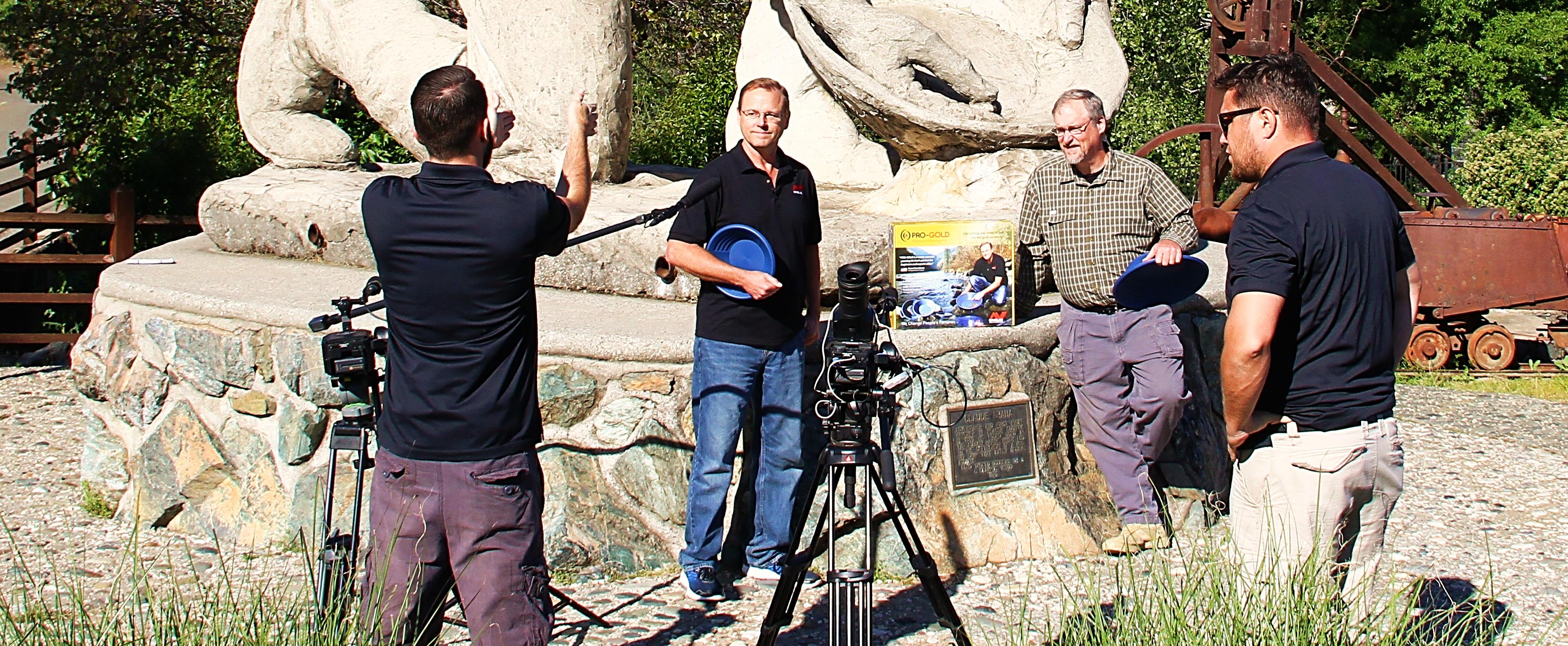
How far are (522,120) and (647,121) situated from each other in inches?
245

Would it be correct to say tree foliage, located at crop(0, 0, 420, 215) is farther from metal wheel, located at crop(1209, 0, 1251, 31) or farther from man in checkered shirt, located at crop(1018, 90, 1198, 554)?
man in checkered shirt, located at crop(1018, 90, 1198, 554)

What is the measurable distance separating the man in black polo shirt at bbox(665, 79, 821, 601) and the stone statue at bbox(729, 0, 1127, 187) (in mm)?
1522

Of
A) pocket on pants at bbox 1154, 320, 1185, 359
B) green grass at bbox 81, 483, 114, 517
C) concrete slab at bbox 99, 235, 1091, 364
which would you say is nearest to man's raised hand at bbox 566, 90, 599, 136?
concrete slab at bbox 99, 235, 1091, 364

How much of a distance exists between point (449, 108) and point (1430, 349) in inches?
343

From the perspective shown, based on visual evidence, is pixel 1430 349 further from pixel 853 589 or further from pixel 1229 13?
pixel 853 589

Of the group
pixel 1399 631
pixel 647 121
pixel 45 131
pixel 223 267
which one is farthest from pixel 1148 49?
pixel 1399 631

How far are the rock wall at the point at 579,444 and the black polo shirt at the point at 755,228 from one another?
20.2 inches

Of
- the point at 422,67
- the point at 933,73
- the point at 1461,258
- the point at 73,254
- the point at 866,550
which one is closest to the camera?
the point at 866,550

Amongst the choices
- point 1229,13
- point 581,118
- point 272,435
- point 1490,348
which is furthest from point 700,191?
point 1490,348

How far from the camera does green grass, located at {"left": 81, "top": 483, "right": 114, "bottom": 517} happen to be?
5.20 metres

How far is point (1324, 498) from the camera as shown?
2.97 m

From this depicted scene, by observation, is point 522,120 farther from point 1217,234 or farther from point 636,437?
point 1217,234

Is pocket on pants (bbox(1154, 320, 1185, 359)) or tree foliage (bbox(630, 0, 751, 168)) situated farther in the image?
tree foliage (bbox(630, 0, 751, 168))

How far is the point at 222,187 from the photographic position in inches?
235
